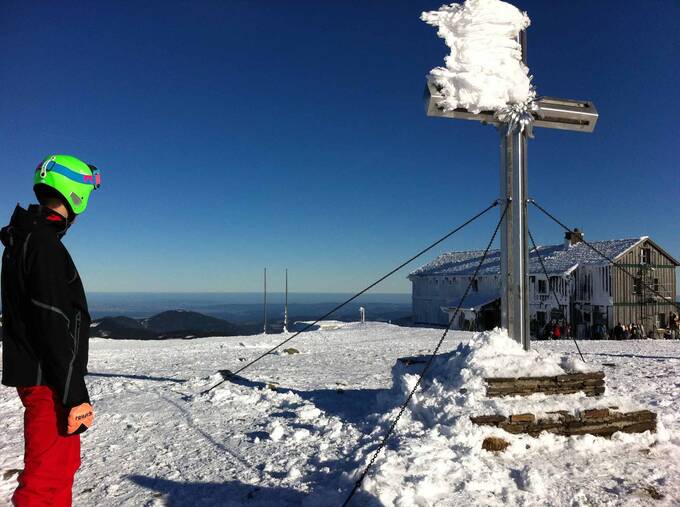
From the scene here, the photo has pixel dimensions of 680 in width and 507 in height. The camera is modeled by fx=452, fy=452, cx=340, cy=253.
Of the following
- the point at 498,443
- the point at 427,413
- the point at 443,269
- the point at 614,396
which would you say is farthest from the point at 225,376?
the point at 443,269

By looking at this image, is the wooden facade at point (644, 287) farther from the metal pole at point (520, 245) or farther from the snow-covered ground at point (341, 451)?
the metal pole at point (520, 245)

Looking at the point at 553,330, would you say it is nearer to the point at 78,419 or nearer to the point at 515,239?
the point at 515,239

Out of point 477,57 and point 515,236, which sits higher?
point 477,57

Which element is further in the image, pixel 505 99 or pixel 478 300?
pixel 478 300

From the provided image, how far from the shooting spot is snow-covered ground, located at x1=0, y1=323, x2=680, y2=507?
156 inches

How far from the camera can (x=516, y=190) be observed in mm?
5980

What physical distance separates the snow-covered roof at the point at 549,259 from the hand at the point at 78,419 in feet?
100

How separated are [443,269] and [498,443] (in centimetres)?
3400

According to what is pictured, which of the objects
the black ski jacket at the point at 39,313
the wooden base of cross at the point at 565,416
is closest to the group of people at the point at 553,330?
the wooden base of cross at the point at 565,416

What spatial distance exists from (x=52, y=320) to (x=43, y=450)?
759 mm

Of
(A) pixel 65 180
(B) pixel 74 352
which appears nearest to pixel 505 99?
(A) pixel 65 180

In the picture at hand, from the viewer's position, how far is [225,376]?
362 inches

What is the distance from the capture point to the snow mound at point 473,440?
12.7ft

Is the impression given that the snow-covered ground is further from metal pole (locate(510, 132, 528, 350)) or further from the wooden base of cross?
metal pole (locate(510, 132, 528, 350))
